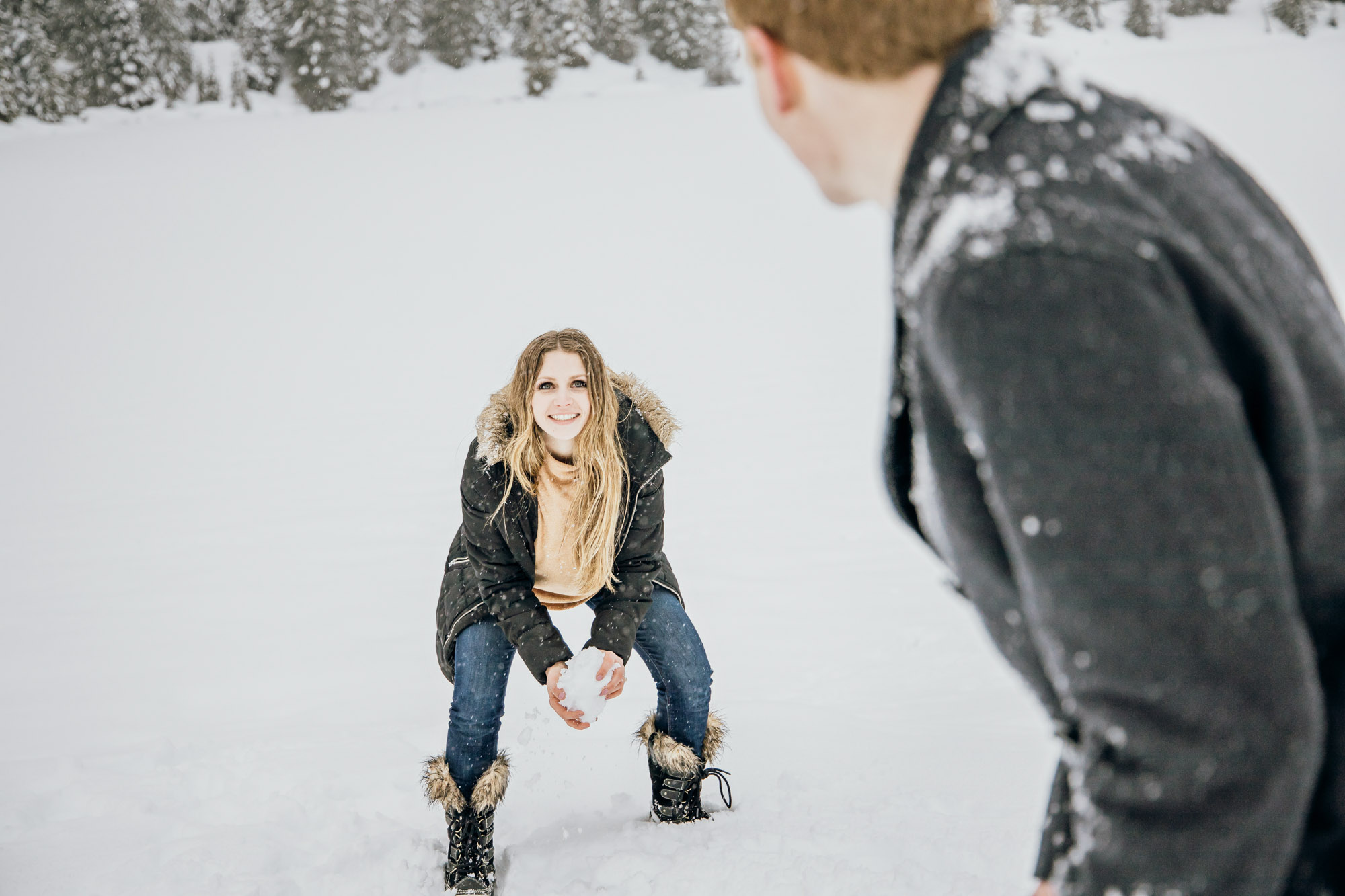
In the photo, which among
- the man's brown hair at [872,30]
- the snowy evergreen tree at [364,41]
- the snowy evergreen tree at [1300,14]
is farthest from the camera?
the snowy evergreen tree at [364,41]

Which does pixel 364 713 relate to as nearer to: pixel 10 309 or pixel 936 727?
pixel 936 727

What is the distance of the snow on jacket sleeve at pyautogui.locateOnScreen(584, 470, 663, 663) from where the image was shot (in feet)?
9.16

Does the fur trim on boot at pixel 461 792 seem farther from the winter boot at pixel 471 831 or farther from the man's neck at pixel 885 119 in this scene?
the man's neck at pixel 885 119

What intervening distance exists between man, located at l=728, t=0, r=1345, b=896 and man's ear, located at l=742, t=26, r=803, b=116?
0.07ft

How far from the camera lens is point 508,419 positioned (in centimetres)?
283

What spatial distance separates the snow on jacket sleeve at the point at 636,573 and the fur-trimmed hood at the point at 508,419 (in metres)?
0.16

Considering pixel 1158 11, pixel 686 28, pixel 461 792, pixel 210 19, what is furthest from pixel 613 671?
pixel 210 19

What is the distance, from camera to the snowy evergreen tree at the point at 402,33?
33250 mm

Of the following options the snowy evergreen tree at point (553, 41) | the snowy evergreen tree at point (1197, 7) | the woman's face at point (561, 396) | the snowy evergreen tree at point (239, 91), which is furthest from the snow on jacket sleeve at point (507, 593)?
the snowy evergreen tree at point (1197, 7)

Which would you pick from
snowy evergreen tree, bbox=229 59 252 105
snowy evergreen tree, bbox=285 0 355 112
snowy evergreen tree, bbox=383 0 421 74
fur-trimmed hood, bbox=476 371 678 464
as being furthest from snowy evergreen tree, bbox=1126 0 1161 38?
fur-trimmed hood, bbox=476 371 678 464

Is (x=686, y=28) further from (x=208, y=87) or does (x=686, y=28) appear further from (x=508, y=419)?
(x=508, y=419)

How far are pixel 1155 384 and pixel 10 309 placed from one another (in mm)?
13422

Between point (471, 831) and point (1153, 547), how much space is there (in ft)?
8.05

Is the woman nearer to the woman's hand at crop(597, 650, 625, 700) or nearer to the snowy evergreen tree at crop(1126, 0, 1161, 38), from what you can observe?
the woman's hand at crop(597, 650, 625, 700)
